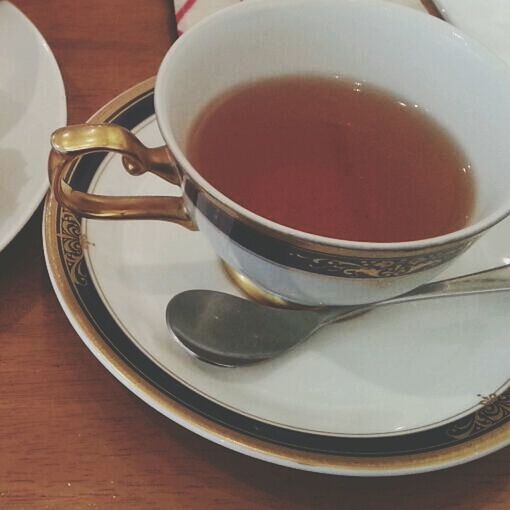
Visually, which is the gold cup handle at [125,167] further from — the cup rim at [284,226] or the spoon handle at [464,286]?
the spoon handle at [464,286]

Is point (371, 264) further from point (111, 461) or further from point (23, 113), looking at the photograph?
point (23, 113)

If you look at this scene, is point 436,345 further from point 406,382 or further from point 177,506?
point 177,506

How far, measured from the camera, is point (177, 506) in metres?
0.60

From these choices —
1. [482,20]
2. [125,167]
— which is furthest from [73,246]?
[482,20]

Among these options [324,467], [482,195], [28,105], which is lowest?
[28,105]

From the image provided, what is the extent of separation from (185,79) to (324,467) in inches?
15.9

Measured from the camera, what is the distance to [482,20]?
3.47ft

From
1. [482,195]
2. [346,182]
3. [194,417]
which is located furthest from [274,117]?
[194,417]

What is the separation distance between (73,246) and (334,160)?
32 cm

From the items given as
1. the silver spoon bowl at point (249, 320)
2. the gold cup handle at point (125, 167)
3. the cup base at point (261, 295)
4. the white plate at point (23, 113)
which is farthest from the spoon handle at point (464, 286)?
the white plate at point (23, 113)

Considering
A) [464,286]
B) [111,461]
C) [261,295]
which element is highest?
[464,286]

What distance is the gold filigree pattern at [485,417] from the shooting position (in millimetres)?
599

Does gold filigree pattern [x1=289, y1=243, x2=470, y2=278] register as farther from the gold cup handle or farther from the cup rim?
the gold cup handle

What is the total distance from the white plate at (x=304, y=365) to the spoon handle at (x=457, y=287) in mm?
15
